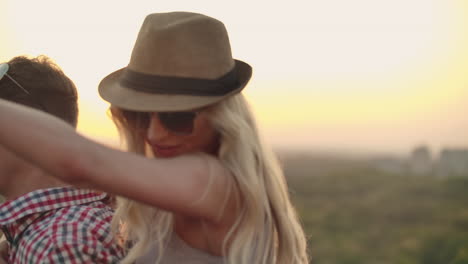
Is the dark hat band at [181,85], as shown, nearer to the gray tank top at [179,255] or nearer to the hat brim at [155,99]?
the hat brim at [155,99]

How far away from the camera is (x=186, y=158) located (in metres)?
2.23

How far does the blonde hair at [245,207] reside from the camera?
241 centimetres

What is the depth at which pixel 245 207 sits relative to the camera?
8.08 feet

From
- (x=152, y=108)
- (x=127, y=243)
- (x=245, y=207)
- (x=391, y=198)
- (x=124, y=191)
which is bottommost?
(x=391, y=198)

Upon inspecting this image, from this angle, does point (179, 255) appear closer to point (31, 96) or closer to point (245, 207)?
point (245, 207)

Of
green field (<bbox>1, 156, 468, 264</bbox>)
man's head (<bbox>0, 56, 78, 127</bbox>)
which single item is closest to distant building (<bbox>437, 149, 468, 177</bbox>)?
green field (<bbox>1, 156, 468, 264</bbox>)

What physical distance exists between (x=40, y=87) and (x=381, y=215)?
32432 mm

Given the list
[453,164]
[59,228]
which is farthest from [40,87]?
[453,164]

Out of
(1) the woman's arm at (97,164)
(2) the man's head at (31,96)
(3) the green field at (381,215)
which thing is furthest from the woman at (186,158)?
(3) the green field at (381,215)

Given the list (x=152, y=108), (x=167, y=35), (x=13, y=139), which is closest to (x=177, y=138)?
(x=152, y=108)

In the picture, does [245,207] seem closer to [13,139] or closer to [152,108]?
[152,108]

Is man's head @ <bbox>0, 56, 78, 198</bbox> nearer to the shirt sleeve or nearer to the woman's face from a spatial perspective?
the shirt sleeve

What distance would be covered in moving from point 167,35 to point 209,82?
20cm

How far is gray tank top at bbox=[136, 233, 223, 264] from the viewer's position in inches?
101
